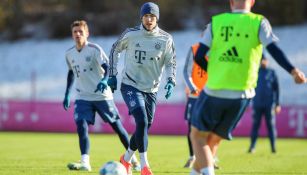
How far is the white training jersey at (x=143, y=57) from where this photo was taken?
11.6 m

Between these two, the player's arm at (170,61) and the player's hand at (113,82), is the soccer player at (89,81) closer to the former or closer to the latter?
the player's hand at (113,82)

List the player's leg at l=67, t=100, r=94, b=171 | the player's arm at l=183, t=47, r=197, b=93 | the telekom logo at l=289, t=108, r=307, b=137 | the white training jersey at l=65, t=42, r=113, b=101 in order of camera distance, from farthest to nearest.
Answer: the telekom logo at l=289, t=108, r=307, b=137 → the white training jersey at l=65, t=42, r=113, b=101 → the player's leg at l=67, t=100, r=94, b=171 → the player's arm at l=183, t=47, r=197, b=93

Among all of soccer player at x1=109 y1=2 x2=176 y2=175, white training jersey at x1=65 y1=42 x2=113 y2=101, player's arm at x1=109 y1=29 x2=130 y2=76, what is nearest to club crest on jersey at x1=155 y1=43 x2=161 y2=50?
soccer player at x1=109 y1=2 x2=176 y2=175

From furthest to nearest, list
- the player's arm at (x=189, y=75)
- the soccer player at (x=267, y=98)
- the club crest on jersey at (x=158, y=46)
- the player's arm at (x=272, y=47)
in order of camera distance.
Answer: the soccer player at (x=267, y=98) < the club crest on jersey at (x=158, y=46) < the player's arm at (x=189, y=75) < the player's arm at (x=272, y=47)

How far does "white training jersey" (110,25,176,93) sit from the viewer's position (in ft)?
37.9

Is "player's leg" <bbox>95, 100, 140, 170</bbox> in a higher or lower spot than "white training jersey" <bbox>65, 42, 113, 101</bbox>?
lower

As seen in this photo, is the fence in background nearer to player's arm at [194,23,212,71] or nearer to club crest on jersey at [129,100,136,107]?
club crest on jersey at [129,100,136,107]

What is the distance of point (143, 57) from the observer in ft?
38.0

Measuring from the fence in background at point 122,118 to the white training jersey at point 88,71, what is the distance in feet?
52.9

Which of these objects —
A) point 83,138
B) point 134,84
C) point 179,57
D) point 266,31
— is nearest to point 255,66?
point 266,31

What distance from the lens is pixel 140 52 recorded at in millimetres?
11602

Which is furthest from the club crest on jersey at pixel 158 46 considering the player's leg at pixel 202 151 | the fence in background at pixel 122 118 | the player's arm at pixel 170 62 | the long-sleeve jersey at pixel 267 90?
the fence in background at pixel 122 118

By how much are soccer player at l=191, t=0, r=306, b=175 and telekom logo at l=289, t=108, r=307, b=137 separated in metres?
20.5

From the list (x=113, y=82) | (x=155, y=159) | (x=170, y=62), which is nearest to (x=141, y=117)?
(x=113, y=82)
